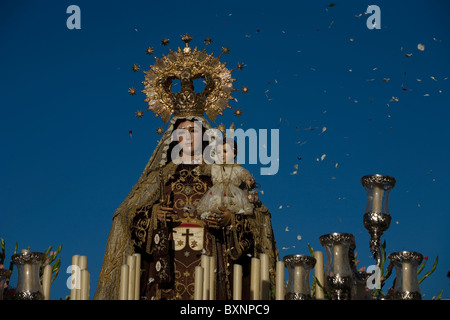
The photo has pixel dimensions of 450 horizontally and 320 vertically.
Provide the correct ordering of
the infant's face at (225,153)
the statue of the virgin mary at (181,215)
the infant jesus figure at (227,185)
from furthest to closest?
the infant's face at (225,153)
the statue of the virgin mary at (181,215)
the infant jesus figure at (227,185)

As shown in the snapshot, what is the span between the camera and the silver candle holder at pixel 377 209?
609cm

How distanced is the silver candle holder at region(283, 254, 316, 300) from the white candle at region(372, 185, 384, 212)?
0.77 m

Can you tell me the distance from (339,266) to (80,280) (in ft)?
5.12

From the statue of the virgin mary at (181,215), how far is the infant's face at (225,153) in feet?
1.66

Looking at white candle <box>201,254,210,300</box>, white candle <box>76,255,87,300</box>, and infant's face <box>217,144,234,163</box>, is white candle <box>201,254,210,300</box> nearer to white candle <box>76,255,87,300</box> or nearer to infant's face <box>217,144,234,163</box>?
white candle <box>76,255,87,300</box>

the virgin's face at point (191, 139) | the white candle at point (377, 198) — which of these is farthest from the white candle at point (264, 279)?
the virgin's face at point (191, 139)

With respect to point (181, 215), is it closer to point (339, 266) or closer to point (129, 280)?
point (129, 280)

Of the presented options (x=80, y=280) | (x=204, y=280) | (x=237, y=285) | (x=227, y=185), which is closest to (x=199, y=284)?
(x=204, y=280)

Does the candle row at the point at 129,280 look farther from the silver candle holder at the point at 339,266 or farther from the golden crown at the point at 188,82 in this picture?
the golden crown at the point at 188,82

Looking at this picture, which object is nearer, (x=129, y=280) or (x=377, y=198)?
(x=129, y=280)

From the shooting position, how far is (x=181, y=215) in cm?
852
